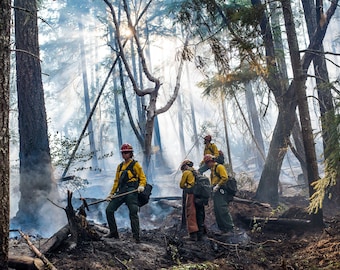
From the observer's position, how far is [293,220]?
8.11 m

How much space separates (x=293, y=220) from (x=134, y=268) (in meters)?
4.30

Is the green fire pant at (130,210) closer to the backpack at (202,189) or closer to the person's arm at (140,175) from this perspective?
the person's arm at (140,175)

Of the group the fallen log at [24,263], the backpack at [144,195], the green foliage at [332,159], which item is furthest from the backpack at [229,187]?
the fallen log at [24,263]

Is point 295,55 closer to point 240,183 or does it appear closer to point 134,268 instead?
point 134,268

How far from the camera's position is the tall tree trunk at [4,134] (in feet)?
13.1

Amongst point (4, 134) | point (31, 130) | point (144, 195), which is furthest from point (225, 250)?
point (31, 130)

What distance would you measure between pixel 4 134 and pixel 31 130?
7.08 meters

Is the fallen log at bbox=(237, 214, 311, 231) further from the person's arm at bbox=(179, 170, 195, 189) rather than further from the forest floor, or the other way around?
the person's arm at bbox=(179, 170, 195, 189)

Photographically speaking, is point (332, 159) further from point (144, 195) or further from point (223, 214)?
point (144, 195)

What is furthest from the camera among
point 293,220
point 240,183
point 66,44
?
point 66,44

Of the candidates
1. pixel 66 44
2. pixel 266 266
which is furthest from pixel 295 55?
pixel 66 44

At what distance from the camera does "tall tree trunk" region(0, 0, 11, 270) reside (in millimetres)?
3986

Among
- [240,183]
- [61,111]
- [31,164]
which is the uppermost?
[61,111]

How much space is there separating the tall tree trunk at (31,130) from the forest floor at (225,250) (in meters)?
3.44
